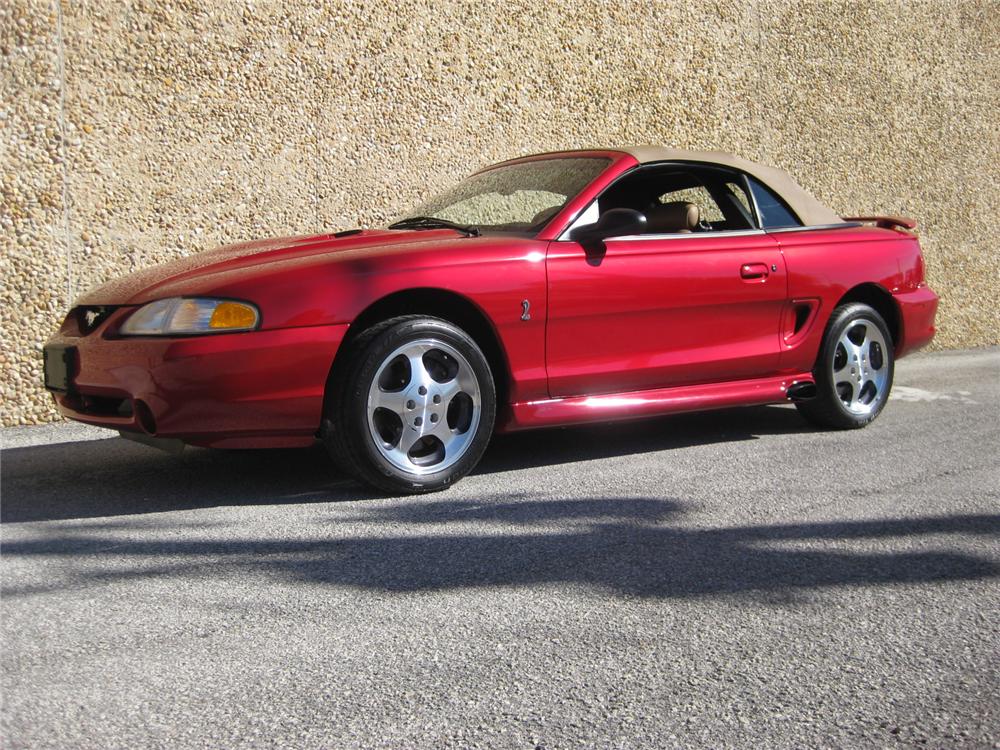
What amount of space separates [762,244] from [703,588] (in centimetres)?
273

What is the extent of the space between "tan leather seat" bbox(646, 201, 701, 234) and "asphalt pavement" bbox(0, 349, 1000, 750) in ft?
3.60

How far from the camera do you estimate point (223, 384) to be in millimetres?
4035

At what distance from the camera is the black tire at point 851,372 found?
5754 millimetres

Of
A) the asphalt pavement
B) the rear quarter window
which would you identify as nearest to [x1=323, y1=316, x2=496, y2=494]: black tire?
the asphalt pavement

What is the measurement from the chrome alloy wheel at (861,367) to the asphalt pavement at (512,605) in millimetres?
786

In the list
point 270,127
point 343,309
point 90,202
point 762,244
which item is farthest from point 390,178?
point 343,309

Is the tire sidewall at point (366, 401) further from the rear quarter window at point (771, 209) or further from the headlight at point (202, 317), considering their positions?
the rear quarter window at point (771, 209)

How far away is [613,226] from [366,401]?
53.2 inches

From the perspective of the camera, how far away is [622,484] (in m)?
4.56

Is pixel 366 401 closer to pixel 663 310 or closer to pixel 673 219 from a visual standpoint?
pixel 663 310

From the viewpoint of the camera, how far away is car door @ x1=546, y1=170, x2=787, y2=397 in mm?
4762

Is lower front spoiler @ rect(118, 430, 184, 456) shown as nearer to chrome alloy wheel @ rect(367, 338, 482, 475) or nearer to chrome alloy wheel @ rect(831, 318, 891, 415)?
chrome alloy wheel @ rect(367, 338, 482, 475)

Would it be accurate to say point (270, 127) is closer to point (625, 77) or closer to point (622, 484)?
point (625, 77)

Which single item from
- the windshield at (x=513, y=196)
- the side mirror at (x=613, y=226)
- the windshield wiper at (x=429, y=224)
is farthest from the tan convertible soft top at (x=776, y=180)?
the windshield wiper at (x=429, y=224)
